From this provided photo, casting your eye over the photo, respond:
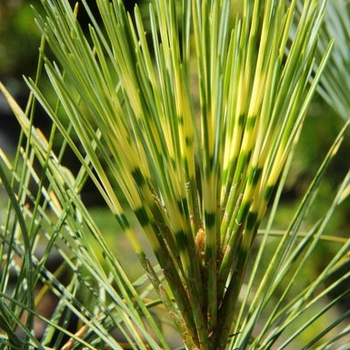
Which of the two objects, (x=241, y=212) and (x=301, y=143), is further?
(x=301, y=143)

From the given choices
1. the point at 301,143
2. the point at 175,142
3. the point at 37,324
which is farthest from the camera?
the point at 37,324

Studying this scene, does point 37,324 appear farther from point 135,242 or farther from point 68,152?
point 135,242

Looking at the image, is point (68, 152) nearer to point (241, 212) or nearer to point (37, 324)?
point (37, 324)

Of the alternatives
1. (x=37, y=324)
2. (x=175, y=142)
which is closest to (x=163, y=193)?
(x=175, y=142)

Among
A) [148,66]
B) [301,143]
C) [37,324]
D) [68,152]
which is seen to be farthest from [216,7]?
[68,152]

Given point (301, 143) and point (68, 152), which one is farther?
point (68, 152)

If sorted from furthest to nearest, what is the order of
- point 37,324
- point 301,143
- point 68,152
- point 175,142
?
point 68,152 < point 37,324 < point 301,143 < point 175,142

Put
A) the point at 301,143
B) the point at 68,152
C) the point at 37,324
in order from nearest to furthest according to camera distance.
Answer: the point at 301,143, the point at 37,324, the point at 68,152

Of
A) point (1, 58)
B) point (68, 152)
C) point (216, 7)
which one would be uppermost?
point (1, 58)

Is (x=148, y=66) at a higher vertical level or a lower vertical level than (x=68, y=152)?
lower
